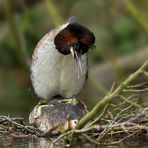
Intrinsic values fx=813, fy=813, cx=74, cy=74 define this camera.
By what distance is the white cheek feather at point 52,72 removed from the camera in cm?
918

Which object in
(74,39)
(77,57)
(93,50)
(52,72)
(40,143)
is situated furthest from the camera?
(93,50)

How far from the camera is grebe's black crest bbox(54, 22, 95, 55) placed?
335 inches

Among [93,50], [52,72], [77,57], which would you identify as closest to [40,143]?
[77,57]

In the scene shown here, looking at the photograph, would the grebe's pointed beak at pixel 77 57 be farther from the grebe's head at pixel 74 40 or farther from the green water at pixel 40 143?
the green water at pixel 40 143

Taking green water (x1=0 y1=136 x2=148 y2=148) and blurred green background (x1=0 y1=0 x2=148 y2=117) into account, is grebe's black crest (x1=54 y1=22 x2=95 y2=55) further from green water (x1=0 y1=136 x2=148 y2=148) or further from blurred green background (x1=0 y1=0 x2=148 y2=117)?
blurred green background (x1=0 y1=0 x2=148 y2=117)

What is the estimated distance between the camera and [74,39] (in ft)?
28.5

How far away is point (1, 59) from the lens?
795 inches

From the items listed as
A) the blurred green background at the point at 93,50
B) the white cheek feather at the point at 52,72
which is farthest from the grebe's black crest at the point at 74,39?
the blurred green background at the point at 93,50

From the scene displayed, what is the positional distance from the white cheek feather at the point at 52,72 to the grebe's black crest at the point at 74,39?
20cm

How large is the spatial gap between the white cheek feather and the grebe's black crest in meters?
0.20

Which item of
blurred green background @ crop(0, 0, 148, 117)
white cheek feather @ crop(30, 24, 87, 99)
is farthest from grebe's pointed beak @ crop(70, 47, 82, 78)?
blurred green background @ crop(0, 0, 148, 117)

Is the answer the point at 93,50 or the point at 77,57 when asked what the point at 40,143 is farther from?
the point at 93,50

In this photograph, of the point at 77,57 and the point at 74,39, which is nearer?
the point at 74,39

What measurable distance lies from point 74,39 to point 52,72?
0.78 meters
